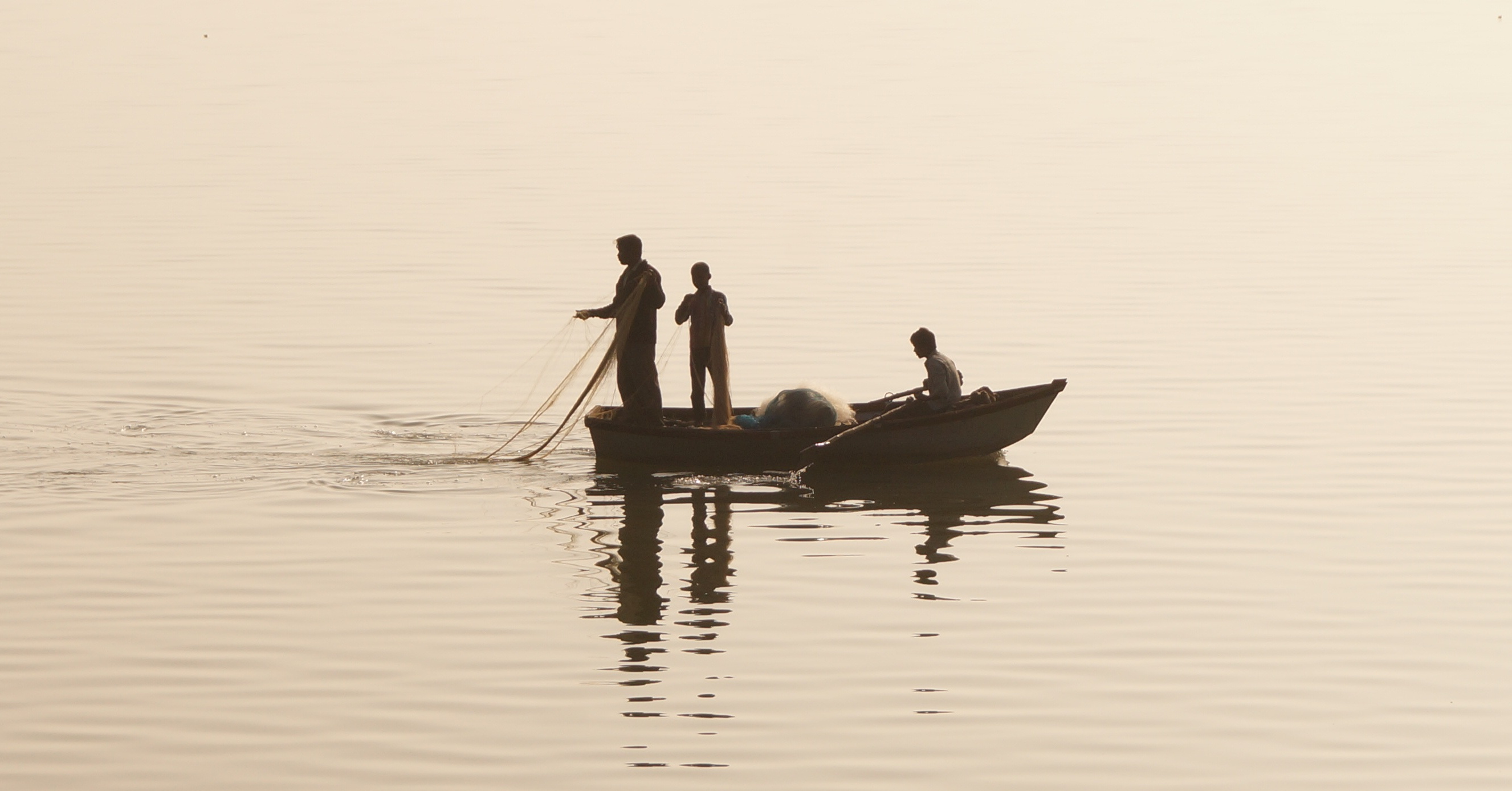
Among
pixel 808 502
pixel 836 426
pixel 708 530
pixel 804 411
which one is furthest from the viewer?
pixel 804 411

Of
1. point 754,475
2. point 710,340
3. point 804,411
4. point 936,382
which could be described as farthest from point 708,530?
point 936,382

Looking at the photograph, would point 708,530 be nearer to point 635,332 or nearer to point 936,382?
point 635,332

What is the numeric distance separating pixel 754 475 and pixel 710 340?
1156mm

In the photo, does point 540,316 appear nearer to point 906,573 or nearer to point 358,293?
point 358,293

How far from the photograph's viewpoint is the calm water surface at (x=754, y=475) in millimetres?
10258

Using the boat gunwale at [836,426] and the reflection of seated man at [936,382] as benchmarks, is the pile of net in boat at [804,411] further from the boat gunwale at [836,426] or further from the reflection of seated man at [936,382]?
the reflection of seated man at [936,382]

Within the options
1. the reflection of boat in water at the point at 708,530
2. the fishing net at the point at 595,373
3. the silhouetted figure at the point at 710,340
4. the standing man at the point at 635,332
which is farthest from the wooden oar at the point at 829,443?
the fishing net at the point at 595,373

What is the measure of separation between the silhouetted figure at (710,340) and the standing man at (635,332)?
0.91 ft

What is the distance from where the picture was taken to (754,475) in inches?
632

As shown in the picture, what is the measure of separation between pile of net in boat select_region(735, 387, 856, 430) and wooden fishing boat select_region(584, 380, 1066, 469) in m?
0.27

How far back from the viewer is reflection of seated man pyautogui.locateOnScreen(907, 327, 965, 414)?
16.1 m

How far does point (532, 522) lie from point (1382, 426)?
759cm

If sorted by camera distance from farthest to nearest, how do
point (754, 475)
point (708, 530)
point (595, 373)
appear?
point (595, 373)
point (754, 475)
point (708, 530)

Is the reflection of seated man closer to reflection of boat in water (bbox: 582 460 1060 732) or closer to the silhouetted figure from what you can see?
reflection of boat in water (bbox: 582 460 1060 732)
